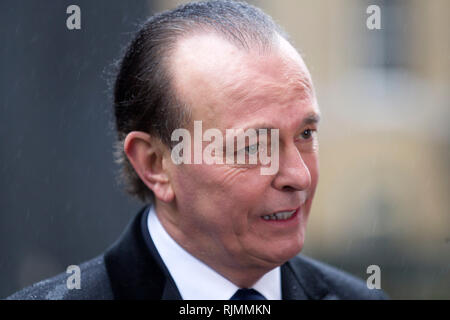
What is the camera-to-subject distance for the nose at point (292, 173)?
2443 mm

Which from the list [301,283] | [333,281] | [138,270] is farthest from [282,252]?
[333,281]

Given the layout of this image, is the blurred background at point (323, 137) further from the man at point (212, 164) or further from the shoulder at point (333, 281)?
the man at point (212, 164)

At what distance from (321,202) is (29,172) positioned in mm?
4367

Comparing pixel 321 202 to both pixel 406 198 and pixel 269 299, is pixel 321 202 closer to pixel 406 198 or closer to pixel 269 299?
pixel 406 198

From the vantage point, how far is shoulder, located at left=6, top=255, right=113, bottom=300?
2.68 m

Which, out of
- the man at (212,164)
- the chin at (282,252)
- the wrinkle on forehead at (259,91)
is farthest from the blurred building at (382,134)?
the wrinkle on forehead at (259,91)

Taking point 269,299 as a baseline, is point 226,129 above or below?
above

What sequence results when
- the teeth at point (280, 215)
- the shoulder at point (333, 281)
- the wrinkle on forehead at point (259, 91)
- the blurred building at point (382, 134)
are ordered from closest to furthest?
the wrinkle on forehead at point (259, 91) → the teeth at point (280, 215) → the shoulder at point (333, 281) → the blurred building at point (382, 134)

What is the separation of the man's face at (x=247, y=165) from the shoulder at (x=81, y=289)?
467mm

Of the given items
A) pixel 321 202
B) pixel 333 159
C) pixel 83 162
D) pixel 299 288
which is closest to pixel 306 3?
pixel 333 159

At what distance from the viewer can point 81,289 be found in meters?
2.71

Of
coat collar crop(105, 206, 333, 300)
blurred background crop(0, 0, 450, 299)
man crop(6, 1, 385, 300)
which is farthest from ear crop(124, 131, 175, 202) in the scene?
blurred background crop(0, 0, 450, 299)

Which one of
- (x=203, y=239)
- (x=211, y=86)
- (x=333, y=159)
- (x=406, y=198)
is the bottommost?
(x=406, y=198)
